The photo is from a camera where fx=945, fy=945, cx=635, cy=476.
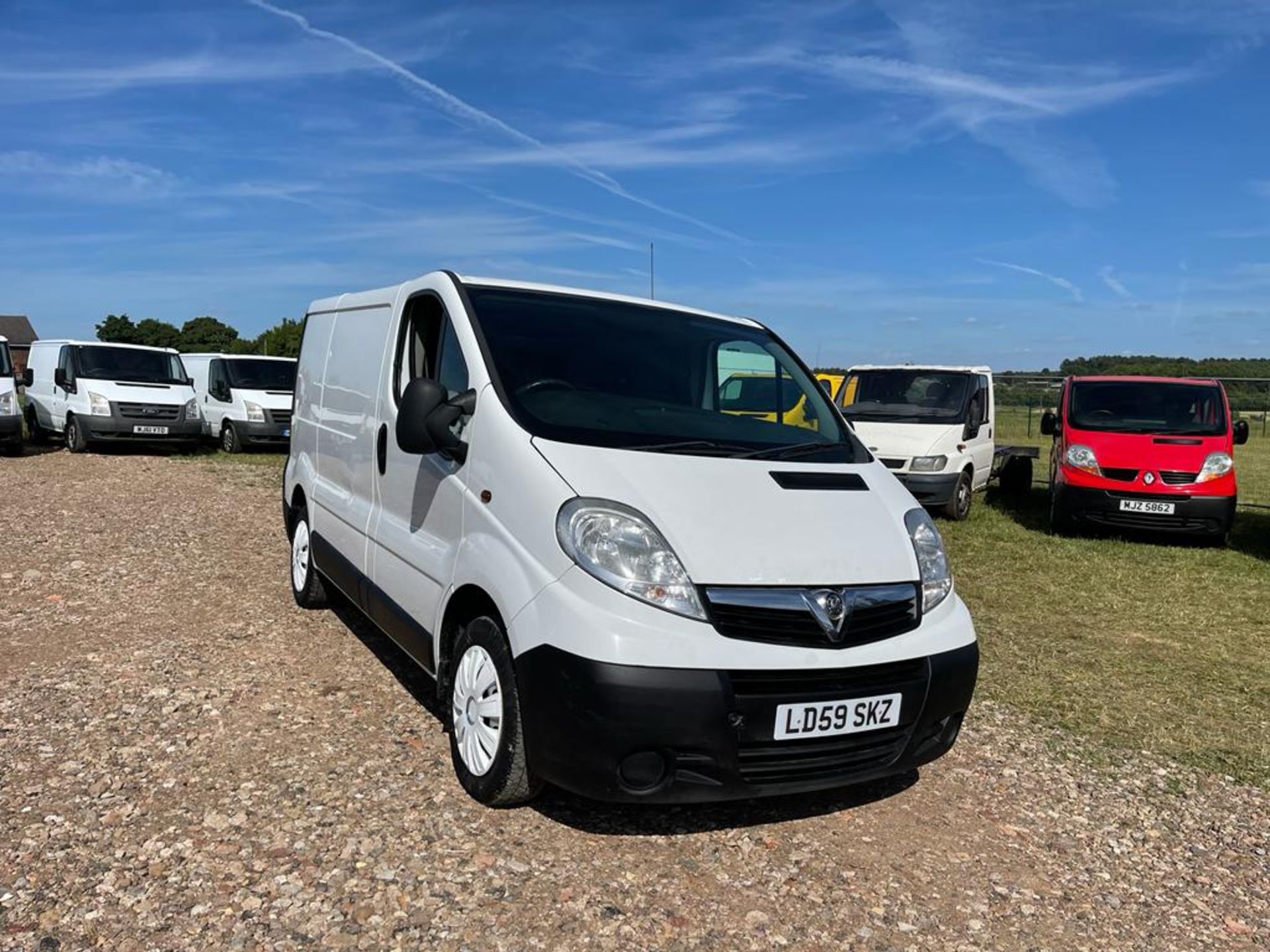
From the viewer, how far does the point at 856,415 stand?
11.8m

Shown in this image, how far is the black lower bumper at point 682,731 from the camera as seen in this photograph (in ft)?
9.24

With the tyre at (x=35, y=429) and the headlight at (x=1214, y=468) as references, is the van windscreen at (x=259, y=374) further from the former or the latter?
the headlight at (x=1214, y=468)

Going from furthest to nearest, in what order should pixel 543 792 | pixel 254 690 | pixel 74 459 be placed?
pixel 74 459
pixel 254 690
pixel 543 792

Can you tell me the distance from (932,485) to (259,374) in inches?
523

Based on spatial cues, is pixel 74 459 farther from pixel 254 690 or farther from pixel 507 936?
pixel 507 936

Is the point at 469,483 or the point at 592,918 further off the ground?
the point at 469,483

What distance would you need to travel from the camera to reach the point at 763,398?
436 centimetres

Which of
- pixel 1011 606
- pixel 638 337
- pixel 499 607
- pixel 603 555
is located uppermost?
pixel 638 337

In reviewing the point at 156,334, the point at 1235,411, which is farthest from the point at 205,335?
the point at 1235,411

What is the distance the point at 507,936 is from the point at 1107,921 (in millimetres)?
1876

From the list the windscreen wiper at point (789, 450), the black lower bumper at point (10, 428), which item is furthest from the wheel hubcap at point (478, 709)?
the black lower bumper at point (10, 428)

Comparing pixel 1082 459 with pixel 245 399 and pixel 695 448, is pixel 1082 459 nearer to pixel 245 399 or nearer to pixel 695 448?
pixel 695 448

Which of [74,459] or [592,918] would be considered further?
[74,459]

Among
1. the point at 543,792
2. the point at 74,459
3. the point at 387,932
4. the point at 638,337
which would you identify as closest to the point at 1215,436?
the point at 638,337
